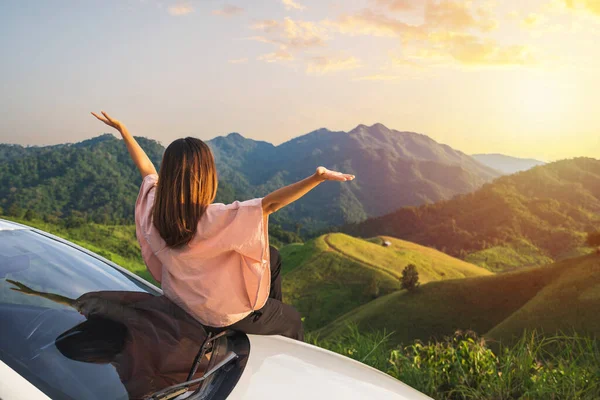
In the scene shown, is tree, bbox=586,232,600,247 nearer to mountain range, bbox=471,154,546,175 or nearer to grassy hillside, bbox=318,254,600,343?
grassy hillside, bbox=318,254,600,343

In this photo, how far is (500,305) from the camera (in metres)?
14.9

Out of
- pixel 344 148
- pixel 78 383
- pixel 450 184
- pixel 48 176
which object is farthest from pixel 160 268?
pixel 344 148

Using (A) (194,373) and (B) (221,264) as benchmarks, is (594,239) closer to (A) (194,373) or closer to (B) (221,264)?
(B) (221,264)

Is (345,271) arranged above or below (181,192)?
below

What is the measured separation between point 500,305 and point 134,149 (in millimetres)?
14359

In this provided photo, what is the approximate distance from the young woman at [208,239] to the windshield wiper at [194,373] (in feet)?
0.52

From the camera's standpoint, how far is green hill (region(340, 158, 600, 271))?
44688 millimetres

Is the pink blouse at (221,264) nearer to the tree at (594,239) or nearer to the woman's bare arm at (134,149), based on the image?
the woman's bare arm at (134,149)

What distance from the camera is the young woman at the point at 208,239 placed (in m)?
1.83

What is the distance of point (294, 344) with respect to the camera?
1977 millimetres

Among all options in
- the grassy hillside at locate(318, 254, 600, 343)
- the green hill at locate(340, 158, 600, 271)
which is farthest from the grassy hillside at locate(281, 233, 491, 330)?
the green hill at locate(340, 158, 600, 271)

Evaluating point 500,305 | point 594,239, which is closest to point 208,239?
point 594,239

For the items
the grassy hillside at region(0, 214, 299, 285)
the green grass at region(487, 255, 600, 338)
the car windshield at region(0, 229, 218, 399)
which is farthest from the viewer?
the grassy hillside at region(0, 214, 299, 285)

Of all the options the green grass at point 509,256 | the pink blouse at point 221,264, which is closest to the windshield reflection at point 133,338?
the pink blouse at point 221,264
